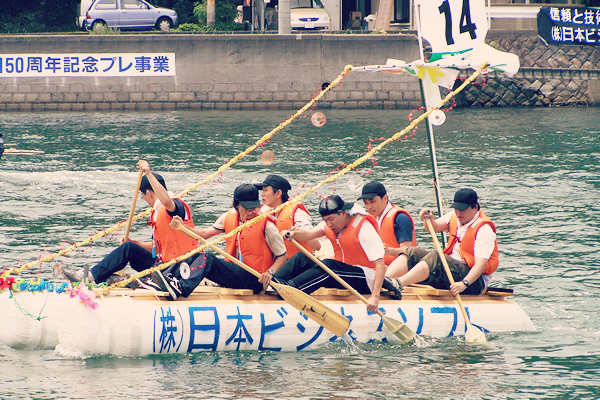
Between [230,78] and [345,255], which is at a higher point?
[230,78]

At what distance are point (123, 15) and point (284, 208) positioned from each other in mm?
26281

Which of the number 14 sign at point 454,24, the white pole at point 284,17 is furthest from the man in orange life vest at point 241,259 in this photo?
the white pole at point 284,17

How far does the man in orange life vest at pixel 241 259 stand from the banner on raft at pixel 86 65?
875 inches

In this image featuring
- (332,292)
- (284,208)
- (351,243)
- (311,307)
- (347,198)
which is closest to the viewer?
(311,307)

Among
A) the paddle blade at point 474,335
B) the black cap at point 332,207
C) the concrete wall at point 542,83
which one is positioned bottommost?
the paddle blade at point 474,335

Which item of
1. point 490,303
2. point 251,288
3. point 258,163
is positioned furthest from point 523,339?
point 258,163

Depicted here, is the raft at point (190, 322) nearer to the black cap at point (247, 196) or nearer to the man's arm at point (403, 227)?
the man's arm at point (403, 227)

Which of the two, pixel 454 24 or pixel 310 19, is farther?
pixel 310 19

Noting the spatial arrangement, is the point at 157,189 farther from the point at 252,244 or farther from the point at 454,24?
the point at 454,24

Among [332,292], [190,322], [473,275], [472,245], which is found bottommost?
[190,322]

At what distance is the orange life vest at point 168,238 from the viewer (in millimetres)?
9391

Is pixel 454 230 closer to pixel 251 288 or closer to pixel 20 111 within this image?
pixel 251 288

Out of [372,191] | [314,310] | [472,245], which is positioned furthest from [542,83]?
[314,310]

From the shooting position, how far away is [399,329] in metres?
9.27
